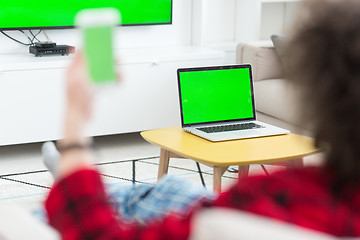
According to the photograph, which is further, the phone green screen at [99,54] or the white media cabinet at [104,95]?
the white media cabinet at [104,95]

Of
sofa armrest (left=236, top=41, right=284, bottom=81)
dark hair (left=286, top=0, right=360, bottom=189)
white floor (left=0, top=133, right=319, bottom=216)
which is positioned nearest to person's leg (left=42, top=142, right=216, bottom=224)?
dark hair (left=286, top=0, right=360, bottom=189)

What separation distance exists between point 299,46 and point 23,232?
594 mm

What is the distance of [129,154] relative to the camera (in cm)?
398

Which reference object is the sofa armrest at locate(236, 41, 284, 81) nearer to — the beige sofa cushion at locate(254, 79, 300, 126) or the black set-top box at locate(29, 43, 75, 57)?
the beige sofa cushion at locate(254, 79, 300, 126)

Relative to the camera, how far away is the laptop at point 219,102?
2962mm

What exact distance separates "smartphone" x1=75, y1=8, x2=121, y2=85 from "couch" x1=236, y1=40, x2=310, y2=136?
2.69 m

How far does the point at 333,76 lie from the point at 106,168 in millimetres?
2828

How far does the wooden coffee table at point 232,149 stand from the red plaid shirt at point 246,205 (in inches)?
56.1

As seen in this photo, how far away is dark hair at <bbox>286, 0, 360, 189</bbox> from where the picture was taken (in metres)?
0.95

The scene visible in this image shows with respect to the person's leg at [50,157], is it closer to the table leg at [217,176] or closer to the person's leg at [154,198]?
the person's leg at [154,198]

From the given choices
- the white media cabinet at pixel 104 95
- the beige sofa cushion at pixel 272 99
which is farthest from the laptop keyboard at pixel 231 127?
the white media cabinet at pixel 104 95

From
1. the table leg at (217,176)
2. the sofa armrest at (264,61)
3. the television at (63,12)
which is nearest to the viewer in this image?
the table leg at (217,176)

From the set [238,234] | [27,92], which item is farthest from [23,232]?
[27,92]

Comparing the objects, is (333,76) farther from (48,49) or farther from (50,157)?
(48,49)
